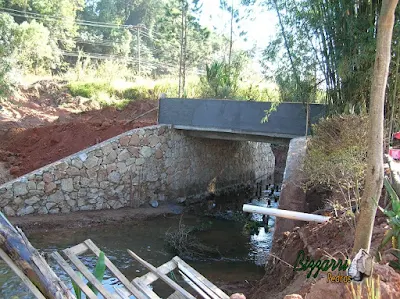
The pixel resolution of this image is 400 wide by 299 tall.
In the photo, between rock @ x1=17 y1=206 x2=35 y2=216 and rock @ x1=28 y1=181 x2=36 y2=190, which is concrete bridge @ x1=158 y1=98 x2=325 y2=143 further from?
rock @ x1=17 y1=206 x2=35 y2=216

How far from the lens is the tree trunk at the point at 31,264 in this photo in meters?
2.79

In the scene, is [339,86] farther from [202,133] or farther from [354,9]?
[202,133]

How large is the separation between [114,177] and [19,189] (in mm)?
2275

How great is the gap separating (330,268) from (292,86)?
6003mm

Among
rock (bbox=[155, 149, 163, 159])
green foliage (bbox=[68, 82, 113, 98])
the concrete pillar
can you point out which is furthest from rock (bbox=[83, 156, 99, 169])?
green foliage (bbox=[68, 82, 113, 98])

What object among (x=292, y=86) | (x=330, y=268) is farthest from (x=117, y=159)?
(x=330, y=268)

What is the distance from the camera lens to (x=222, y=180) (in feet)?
46.4

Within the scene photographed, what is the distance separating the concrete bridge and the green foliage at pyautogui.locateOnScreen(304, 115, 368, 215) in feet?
9.05

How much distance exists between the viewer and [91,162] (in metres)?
10.1

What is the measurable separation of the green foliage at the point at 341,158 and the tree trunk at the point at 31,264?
3.56m

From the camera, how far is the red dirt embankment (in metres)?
10.7

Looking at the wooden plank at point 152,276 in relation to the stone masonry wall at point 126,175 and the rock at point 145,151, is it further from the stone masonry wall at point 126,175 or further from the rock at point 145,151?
the rock at point 145,151

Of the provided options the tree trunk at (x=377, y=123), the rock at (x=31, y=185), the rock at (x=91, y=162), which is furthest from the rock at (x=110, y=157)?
the tree trunk at (x=377, y=123)

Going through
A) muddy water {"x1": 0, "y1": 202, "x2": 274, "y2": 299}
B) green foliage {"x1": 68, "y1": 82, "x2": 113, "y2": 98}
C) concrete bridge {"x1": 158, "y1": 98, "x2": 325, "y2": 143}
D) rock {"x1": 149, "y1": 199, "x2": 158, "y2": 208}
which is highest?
green foliage {"x1": 68, "y1": 82, "x2": 113, "y2": 98}
